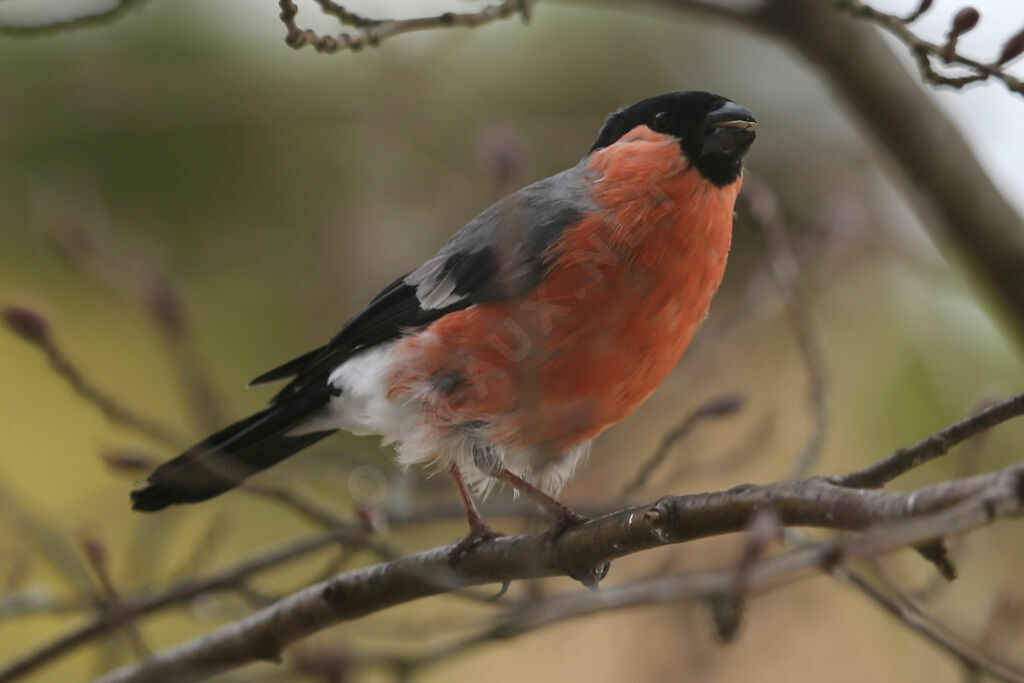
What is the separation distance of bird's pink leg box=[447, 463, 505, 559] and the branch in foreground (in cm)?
4

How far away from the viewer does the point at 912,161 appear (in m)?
3.18

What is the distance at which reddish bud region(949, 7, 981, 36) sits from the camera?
1.92 metres

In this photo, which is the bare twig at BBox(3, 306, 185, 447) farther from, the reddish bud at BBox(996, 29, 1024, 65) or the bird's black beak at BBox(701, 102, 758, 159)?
the reddish bud at BBox(996, 29, 1024, 65)

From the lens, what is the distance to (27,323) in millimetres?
2277

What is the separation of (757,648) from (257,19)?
3.60 metres

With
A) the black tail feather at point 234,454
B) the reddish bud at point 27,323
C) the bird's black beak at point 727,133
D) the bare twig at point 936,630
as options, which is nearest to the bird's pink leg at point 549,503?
the bare twig at point 936,630

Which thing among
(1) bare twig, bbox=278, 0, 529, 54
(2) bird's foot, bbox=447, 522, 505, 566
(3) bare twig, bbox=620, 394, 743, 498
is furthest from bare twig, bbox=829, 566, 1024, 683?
(1) bare twig, bbox=278, 0, 529, 54

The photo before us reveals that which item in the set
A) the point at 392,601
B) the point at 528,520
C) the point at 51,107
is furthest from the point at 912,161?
the point at 51,107

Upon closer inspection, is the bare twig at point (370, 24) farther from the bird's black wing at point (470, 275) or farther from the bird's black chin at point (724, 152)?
the bird's black chin at point (724, 152)

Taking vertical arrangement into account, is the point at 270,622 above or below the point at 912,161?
below

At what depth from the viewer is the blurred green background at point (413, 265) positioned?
4500 mm

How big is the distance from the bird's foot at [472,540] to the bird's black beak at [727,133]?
1.08 metres

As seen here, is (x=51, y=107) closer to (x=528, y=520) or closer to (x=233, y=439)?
(x=233, y=439)

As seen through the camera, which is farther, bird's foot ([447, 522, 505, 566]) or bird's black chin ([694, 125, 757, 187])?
bird's black chin ([694, 125, 757, 187])
